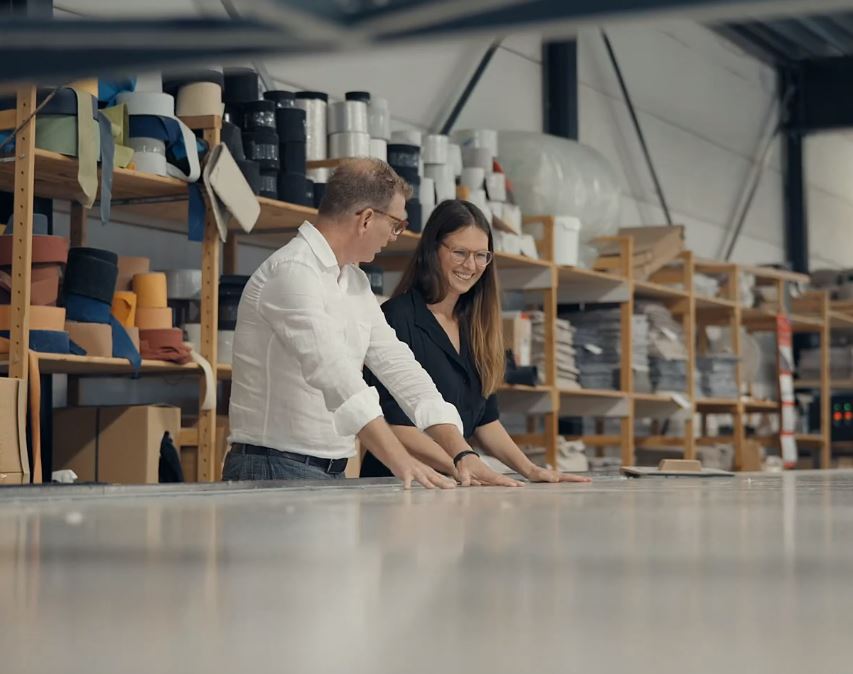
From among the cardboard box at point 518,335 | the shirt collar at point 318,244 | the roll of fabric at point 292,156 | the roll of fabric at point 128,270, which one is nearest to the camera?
the shirt collar at point 318,244

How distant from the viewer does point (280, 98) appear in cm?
A: 432

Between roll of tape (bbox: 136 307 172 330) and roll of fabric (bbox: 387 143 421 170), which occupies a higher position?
roll of fabric (bbox: 387 143 421 170)

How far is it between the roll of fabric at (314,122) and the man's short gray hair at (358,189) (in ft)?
5.81

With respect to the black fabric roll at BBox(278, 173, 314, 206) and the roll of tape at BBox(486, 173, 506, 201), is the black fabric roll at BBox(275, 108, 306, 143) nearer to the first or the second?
the black fabric roll at BBox(278, 173, 314, 206)

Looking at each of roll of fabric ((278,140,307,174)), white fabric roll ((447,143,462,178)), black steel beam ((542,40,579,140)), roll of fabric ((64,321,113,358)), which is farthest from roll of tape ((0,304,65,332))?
black steel beam ((542,40,579,140))

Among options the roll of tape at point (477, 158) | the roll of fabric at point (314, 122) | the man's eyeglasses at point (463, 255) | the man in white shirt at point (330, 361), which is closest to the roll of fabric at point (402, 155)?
the roll of fabric at point (314, 122)

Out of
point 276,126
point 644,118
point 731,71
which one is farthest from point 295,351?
point 731,71

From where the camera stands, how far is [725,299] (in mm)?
7555

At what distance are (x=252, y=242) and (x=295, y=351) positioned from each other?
2527 millimetres

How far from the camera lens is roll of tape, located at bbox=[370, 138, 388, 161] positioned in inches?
180

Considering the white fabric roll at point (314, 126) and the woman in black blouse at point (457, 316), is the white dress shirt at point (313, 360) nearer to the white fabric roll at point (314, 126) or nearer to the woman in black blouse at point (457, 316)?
the woman in black blouse at point (457, 316)

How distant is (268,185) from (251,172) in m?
0.12

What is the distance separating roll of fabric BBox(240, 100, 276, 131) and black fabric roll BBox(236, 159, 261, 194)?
15 centimetres

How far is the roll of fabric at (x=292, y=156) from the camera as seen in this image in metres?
4.25
